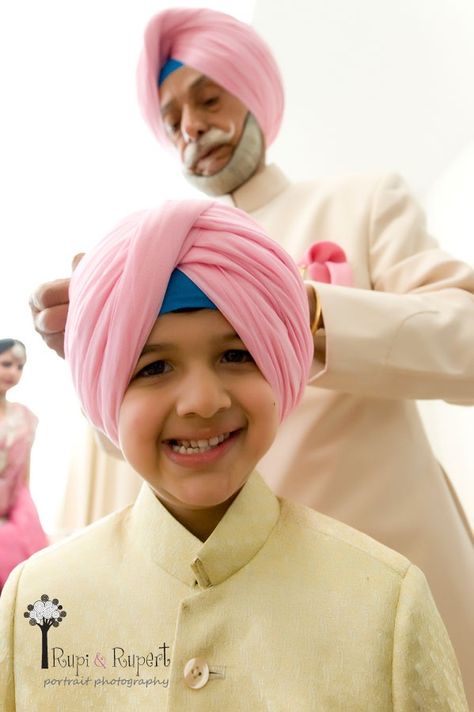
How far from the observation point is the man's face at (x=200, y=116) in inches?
50.6

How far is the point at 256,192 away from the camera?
1.41 metres

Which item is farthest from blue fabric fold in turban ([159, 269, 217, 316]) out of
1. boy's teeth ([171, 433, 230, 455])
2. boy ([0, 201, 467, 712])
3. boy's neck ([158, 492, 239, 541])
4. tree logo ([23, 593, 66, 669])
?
tree logo ([23, 593, 66, 669])

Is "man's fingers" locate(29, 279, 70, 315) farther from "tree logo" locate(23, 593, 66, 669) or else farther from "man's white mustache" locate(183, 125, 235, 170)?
"man's white mustache" locate(183, 125, 235, 170)

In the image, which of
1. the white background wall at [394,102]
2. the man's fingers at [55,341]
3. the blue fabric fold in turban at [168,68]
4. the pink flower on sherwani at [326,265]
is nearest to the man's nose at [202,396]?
the man's fingers at [55,341]

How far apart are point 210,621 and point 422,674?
0.70ft

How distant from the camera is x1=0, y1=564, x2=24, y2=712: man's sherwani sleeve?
758 millimetres

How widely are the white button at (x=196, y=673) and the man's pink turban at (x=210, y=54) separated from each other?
959 millimetres

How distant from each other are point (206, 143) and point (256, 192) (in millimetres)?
156

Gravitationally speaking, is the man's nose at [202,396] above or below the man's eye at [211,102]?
below

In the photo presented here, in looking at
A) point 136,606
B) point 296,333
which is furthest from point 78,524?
point 296,333

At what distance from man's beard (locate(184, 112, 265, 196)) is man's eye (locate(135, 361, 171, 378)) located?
0.69m

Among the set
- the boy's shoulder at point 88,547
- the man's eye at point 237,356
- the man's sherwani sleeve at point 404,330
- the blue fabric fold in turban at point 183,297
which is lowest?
the boy's shoulder at point 88,547

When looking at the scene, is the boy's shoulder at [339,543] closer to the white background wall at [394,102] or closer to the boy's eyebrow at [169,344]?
the boy's eyebrow at [169,344]

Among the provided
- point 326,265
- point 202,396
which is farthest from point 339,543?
point 326,265
